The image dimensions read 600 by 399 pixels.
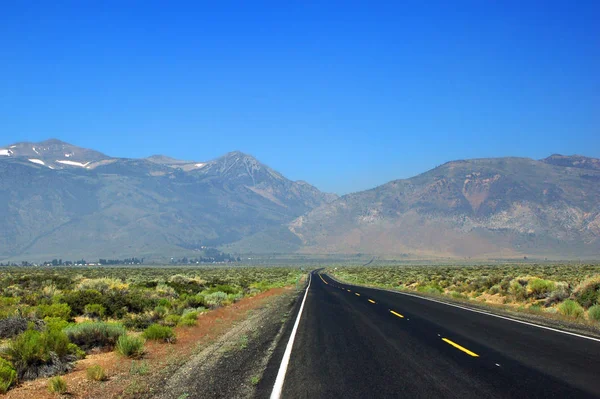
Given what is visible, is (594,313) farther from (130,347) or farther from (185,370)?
(130,347)

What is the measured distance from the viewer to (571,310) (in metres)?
20.0

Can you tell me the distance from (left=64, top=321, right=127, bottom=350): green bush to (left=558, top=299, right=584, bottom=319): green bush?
15.9m

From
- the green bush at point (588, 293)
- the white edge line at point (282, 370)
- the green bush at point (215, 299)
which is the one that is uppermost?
the green bush at point (588, 293)

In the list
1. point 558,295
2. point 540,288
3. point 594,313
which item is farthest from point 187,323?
point 540,288

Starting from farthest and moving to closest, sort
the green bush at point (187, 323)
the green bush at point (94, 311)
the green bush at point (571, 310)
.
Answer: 1. the green bush at point (571, 310)
2. the green bush at point (94, 311)
3. the green bush at point (187, 323)

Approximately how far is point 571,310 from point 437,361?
1245 cm

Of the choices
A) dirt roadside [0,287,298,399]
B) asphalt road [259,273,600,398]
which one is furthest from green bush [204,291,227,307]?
asphalt road [259,273,600,398]

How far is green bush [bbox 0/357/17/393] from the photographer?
→ 29.2ft

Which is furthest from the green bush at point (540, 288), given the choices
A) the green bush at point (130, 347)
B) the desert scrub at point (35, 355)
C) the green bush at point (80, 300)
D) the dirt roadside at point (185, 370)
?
the desert scrub at point (35, 355)

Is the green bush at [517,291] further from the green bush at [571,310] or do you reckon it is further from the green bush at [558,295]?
the green bush at [571,310]

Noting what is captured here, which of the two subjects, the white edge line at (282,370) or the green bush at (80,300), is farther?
the green bush at (80,300)

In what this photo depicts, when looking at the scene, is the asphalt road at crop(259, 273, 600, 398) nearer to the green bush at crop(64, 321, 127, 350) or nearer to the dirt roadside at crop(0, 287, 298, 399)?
the dirt roadside at crop(0, 287, 298, 399)

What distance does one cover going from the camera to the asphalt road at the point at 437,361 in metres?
8.11

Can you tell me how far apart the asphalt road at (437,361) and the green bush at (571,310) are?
15.1 feet
